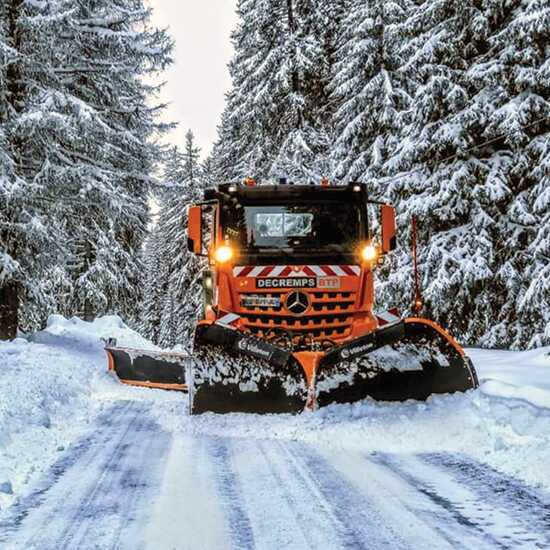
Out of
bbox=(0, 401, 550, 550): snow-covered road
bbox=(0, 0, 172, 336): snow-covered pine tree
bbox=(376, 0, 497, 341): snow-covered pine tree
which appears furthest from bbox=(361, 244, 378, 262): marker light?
bbox=(0, 0, 172, 336): snow-covered pine tree

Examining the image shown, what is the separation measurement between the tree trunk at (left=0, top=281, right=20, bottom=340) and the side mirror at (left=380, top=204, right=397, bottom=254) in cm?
829

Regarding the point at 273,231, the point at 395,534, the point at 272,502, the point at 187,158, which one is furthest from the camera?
the point at 187,158

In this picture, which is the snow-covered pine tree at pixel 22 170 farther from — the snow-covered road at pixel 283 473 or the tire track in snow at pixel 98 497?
the tire track in snow at pixel 98 497

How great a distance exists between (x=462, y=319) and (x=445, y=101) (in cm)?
455

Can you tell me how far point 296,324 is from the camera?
22.0ft

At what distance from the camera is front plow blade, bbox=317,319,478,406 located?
225 inches

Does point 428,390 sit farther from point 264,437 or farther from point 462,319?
point 462,319

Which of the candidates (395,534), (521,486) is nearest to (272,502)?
(395,534)

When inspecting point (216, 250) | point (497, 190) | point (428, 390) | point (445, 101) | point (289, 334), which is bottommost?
point (428, 390)

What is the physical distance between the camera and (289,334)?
21.8 ft

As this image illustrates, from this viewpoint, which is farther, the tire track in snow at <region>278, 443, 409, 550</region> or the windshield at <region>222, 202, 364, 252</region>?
the windshield at <region>222, 202, 364, 252</region>

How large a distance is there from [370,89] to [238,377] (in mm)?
13029

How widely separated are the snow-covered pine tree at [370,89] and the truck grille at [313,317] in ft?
32.2

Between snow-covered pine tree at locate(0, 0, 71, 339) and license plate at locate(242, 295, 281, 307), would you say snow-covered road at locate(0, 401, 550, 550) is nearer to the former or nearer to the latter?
license plate at locate(242, 295, 281, 307)
